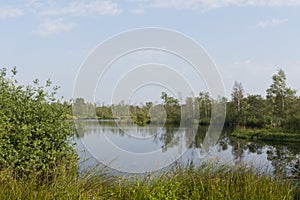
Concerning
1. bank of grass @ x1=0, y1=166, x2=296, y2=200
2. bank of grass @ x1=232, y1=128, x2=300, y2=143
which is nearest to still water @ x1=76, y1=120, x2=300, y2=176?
bank of grass @ x1=0, y1=166, x2=296, y2=200

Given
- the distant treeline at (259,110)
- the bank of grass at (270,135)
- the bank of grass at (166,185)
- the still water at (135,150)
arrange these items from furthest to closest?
the bank of grass at (270,135) < the distant treeline at (259,110) < the still water at (135,150) < the bank of grass at (166,185)

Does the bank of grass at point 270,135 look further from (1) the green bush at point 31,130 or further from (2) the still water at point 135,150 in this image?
(1) the green bush at point 31,130

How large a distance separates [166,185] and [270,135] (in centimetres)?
2386

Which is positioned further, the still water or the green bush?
the still water

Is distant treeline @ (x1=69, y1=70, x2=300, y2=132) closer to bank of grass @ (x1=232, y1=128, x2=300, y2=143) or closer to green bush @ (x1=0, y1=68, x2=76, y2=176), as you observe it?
bank of grass @ (x1=232, y1=128, x2=300, y2=143)

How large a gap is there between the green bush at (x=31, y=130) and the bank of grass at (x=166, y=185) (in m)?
0.24

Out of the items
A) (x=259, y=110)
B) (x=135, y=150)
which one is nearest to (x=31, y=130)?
(x=135, y=150)

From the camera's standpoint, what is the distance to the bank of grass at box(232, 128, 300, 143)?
24962mm

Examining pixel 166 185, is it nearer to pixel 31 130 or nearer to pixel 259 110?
pixel 31 130

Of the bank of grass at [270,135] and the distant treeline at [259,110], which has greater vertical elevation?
the distant treeline at [259,110]

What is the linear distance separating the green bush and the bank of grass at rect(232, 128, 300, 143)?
22475 mm

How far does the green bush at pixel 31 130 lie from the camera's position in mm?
4762

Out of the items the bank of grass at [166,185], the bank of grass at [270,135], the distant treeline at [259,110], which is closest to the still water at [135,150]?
the distant treeline at [259,110]

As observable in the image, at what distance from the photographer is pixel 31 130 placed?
488 centimetres
